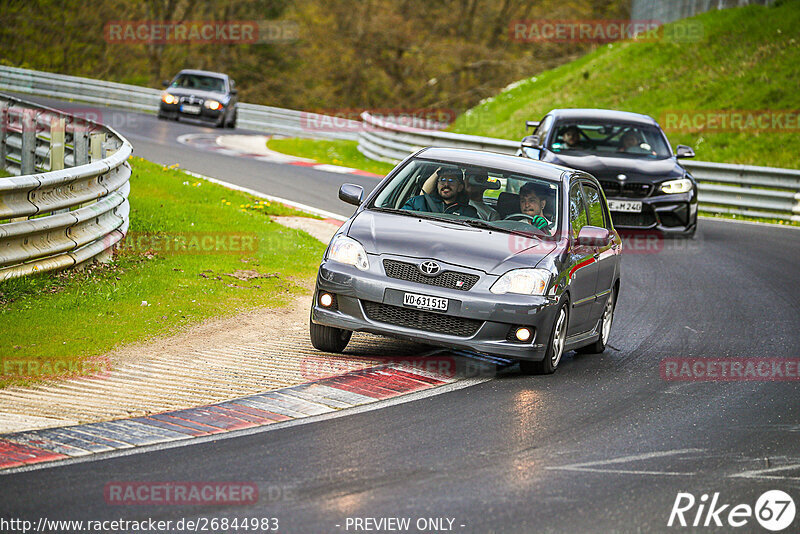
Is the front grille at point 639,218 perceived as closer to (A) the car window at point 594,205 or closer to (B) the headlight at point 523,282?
(A) the car window at point 594,205

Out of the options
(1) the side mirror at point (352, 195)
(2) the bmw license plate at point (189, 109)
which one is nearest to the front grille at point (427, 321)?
(1) the side mirror at point (352, 195)

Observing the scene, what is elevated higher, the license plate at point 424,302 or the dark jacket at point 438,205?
the dark jacket at point 438,205

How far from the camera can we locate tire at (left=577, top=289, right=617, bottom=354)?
1023 cm

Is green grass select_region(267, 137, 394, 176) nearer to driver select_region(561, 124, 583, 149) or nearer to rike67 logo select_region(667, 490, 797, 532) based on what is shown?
driver select_region(561, 124, 583, 149)

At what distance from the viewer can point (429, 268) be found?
27.7 ft

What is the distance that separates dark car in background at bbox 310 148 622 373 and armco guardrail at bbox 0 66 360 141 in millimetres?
29705

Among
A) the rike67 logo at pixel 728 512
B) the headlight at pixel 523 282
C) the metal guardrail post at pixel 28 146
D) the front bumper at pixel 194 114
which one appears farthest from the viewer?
the front bumper at pixel 194 114

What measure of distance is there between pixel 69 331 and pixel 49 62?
48.1 m

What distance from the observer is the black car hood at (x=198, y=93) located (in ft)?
115

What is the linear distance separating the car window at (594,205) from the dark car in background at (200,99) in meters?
25.5

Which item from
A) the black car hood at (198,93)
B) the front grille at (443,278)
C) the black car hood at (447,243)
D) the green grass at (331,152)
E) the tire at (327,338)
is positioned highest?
the black car hood at (447,243)

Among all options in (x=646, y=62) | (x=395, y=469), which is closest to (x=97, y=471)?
(x=395, y=469)

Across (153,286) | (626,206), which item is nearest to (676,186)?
(626,206)

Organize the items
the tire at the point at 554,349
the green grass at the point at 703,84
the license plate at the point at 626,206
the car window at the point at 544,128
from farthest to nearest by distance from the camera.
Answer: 1. the green grass at the point at 703,84
2. the car window at the point at 544,128
3. the license plate at the point at 626,206
4. the tire at the point at 554,349
